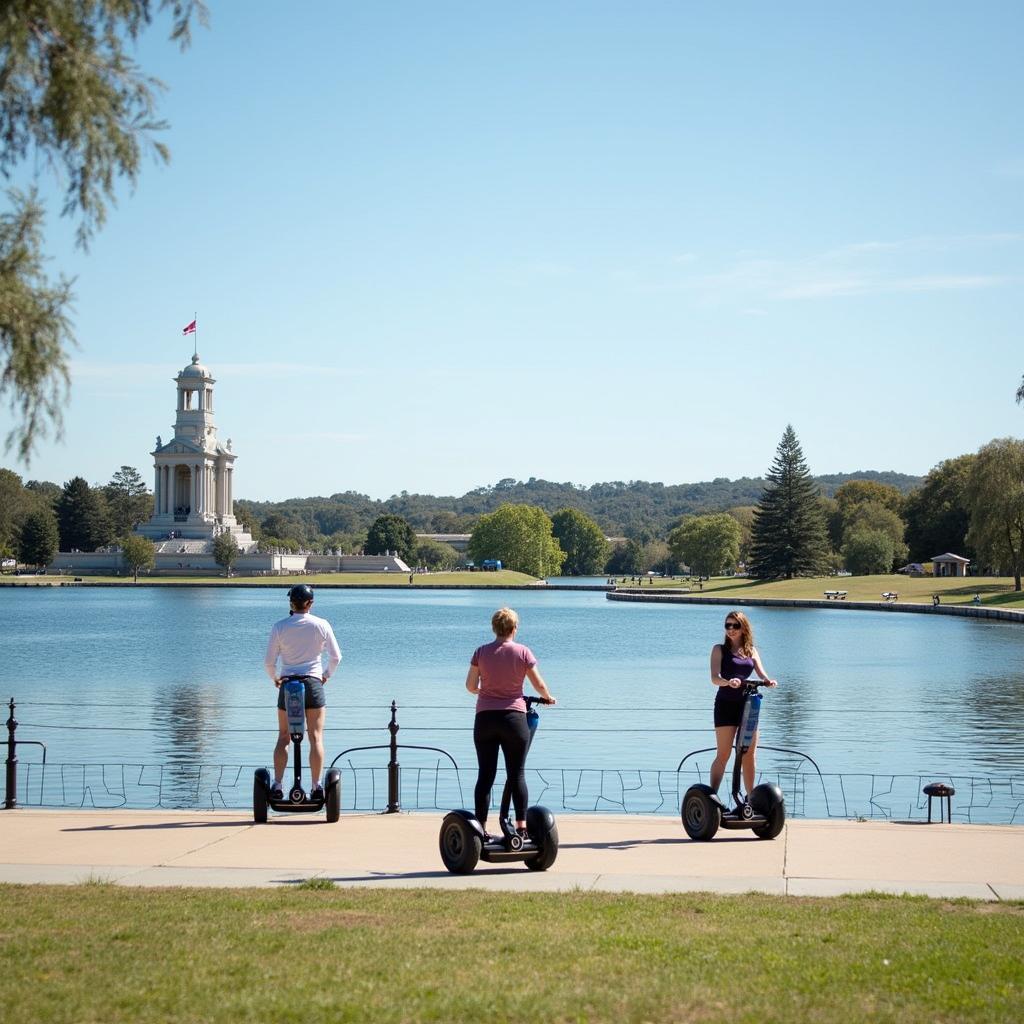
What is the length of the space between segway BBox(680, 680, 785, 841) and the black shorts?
0.14 feet

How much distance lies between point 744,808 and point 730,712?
35.3 inches

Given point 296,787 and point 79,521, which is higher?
point 79,521

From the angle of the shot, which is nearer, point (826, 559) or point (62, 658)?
point (62, 658)

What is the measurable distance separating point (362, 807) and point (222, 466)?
7175 inches

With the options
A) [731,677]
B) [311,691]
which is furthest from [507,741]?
[311,691]

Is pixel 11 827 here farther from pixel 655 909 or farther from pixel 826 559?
pixel 826 559

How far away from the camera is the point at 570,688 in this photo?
49031 mm

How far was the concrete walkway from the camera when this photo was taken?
37.5 ft

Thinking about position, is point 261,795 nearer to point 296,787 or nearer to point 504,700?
point 296,787

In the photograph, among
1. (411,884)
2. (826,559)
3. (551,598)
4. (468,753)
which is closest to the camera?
(411,884)

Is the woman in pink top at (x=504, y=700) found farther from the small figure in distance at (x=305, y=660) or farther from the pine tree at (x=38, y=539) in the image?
the pine tree at (x=38, y=539)

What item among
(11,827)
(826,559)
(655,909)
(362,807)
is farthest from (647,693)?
(826,559)

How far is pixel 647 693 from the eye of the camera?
4725cm

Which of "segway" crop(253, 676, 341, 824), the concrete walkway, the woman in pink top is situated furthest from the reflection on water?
the woman in pink top
